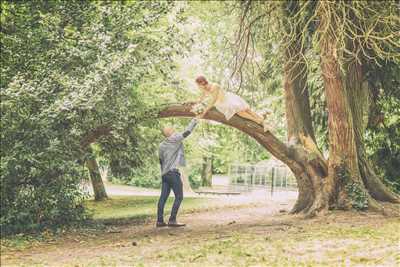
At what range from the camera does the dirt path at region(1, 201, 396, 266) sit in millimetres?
6727

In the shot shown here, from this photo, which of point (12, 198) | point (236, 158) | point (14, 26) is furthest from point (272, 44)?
point (236, 158)

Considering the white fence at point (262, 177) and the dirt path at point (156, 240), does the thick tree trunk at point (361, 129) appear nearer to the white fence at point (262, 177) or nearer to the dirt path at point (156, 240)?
the dirt path at point (156, 240)

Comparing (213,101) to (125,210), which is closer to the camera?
(213,101)

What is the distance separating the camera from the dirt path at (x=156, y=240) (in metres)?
6.73

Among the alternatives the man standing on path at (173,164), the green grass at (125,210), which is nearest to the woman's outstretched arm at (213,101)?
the man standing on path at (173,164)

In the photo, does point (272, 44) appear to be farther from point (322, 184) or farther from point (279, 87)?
point (322, 184)

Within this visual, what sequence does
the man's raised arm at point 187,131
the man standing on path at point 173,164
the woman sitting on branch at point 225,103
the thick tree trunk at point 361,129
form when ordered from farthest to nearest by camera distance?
the thick tree trunk at point 361,129 → the woman sitting on branch at point 225,103 → the man standing on path at point 173,164 → the man's raised arm at point 187,131

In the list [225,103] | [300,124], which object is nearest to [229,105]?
[225,103]

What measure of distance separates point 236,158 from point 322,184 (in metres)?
22.0

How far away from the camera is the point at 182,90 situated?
16219mm

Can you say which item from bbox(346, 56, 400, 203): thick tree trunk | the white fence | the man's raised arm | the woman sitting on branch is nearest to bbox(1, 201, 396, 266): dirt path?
bbox(346, 56, 400, 203): thick tree trunk

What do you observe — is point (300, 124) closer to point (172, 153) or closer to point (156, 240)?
point (172, 153)

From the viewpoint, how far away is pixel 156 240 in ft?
26.6

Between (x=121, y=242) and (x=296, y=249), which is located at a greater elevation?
(x=296, y=249)
